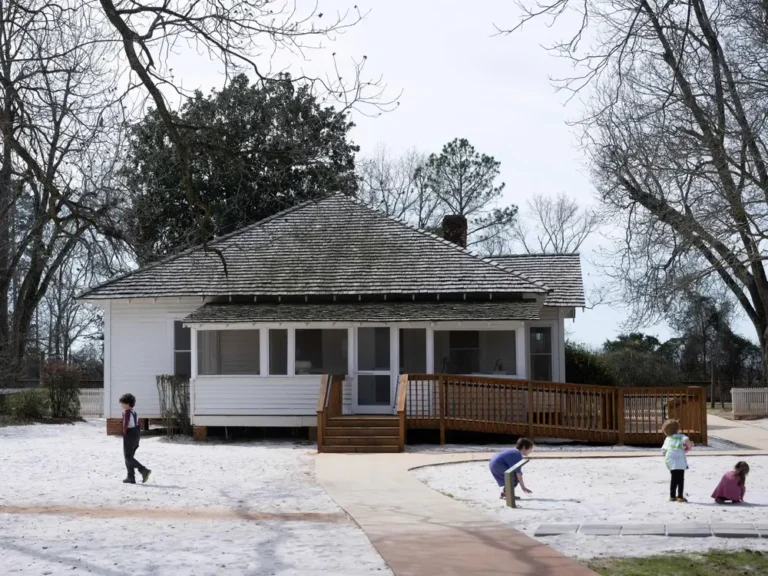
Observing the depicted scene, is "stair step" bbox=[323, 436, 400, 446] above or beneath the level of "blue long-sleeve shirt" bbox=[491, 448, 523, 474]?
beneath

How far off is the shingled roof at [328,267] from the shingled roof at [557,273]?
244cm

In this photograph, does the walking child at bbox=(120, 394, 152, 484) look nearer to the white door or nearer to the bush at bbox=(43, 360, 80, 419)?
the white door

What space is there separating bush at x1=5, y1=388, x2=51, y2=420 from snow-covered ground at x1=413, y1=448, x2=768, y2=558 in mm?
18073

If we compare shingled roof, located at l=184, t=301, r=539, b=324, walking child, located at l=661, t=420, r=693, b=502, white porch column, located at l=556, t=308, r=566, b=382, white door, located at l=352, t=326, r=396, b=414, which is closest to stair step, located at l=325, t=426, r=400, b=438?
white door, located at l=352, t=326, r=396, b=414

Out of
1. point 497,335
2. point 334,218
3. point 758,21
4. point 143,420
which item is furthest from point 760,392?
point 758,21

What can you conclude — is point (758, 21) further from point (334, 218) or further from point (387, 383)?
point (334, 218)

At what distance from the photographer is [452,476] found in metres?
18.9

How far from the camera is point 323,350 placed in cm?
2964

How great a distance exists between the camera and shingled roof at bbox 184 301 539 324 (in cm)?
2600

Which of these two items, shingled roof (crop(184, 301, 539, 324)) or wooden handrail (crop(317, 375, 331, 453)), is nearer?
wooden handrail (crop(317, 375, 331, 453))

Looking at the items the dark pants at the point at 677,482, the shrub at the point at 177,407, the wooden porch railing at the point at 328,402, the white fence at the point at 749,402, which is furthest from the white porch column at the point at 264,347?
the white fence at the point at 749,402

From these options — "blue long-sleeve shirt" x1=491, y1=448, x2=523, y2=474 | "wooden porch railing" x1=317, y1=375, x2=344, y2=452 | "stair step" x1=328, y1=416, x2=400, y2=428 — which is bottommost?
"blue long-sleeve shirt" x1=491, y1=448, x2=523, y2=474

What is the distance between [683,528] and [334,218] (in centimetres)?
2107

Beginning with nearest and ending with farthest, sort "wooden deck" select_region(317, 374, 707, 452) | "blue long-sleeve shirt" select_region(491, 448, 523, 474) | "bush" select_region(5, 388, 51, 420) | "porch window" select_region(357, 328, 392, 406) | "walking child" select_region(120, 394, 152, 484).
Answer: "blue long-sleeve shirt" select_region(491, 448, 523, 474)
"walking child" select_region(120, 394, 152, 484)
"wooden deck" select_region(317, 374, 707, 452)
"porch window" select_region(357, 328, 392, 406)
"bush" select_region(5, 388, 51, 420)
